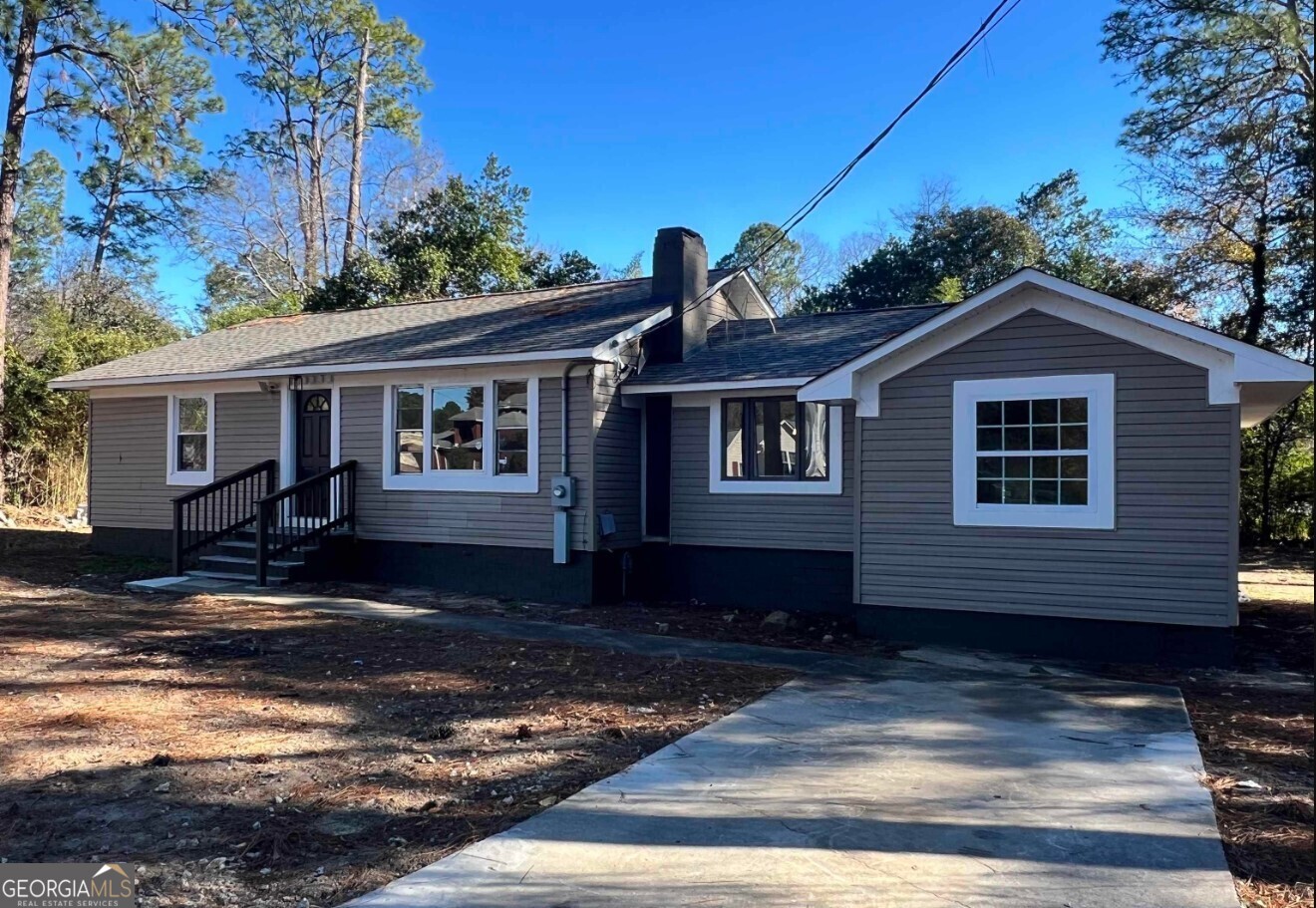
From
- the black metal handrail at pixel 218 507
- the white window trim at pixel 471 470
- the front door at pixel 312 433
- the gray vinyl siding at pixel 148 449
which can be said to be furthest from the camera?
the gray vinyl siding at pixel 148 449

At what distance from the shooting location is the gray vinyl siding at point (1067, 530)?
7.82 meters

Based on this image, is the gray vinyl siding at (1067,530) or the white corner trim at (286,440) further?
the white corner trim at (286,440)

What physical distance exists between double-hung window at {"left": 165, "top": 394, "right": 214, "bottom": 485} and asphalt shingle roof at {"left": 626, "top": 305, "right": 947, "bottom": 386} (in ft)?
24.4

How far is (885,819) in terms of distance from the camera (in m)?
4.38

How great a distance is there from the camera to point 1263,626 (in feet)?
33.8

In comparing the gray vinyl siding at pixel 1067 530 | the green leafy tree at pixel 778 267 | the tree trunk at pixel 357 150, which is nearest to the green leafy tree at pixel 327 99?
the tree trunk at pixel 357 150

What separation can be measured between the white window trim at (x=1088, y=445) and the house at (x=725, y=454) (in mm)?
21

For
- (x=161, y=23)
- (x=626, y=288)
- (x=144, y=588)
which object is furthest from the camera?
(x=161, y=23)

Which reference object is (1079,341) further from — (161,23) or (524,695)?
(161,23)

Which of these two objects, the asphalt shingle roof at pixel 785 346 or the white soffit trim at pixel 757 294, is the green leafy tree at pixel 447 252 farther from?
the asphalt shingle roof at pixel 785 346

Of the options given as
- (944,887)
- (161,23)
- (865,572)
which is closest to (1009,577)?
(865,572)

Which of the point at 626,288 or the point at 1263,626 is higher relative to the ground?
the point at 626,288

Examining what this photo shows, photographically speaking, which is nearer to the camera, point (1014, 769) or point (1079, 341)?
point (1014, 769)

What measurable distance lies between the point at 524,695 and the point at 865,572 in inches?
164
